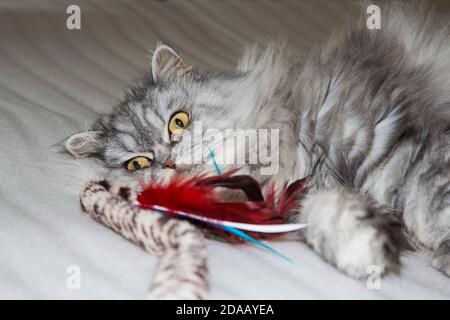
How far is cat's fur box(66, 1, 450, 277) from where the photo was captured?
125 cm

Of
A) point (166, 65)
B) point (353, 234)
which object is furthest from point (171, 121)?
point (353, 234)

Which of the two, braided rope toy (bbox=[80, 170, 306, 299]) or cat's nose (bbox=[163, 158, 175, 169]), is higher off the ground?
cat's nose (bbox=[163, 158, 175, 169])

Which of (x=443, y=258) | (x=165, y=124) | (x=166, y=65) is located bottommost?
(x=443, y=258)

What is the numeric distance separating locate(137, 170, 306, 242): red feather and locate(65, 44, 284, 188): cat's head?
0.38 ft

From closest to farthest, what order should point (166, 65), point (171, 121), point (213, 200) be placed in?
point (213, 200) < point (171, 121) < point (166, 65)

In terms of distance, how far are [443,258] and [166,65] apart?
106 cm

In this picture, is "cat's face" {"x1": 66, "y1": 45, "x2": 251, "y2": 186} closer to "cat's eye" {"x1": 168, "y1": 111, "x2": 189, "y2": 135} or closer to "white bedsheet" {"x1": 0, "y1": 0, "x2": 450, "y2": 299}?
"cat's eye" {"x1": 168, "y1": 111, "x2": 189, "y2": 135}

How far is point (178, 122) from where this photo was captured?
151cm

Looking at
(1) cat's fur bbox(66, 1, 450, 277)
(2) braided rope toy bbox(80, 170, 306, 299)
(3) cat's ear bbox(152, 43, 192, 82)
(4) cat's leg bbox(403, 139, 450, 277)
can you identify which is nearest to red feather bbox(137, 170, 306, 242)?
(2) braided rope toy bbox(80, 170, 306, 299)

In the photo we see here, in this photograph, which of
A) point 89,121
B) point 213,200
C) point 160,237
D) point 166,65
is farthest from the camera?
point 89,121

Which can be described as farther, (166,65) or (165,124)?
(166,65)

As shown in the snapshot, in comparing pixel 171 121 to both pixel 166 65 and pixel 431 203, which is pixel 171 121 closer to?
pixel 166 65

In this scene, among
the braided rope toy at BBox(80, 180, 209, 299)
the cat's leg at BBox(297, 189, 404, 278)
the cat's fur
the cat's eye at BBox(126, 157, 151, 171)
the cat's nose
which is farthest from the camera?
the cat's eye at BBox(126, 157, 151, 171)

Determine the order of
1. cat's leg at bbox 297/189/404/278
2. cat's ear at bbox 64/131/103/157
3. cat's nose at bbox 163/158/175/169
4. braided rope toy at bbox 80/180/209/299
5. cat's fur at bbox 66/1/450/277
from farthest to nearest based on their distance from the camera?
1. cat's ear at bbox 64/131/103/157
2. cat's nose at bbox 163/158/175/169
3. cat's fur at bbox 66/1/450/277
4. cat's leg at bbox 297/189/404/278
5. braided rope toy at bbox 80/180/209/299
